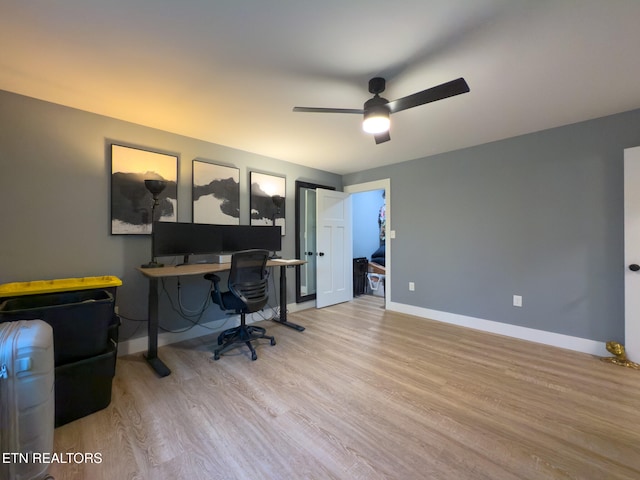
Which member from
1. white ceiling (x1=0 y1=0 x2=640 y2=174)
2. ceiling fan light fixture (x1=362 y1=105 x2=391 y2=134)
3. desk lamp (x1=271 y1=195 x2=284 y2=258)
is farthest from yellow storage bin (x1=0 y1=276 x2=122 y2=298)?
ceiling fan light fixture (x1=362 y1=105 x2=391 y2=134)

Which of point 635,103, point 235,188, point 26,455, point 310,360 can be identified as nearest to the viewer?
point 26,455

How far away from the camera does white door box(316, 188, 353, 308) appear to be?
417 centimetres

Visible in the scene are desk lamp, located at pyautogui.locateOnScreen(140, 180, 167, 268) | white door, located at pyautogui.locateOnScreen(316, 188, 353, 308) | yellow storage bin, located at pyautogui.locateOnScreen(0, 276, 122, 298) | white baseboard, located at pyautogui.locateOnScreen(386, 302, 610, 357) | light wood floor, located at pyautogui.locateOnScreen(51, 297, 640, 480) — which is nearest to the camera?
light wood floor, located at pyautogui.locateOnScreen(51, 297, 640, 480)

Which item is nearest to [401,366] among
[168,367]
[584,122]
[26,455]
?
[168,367]

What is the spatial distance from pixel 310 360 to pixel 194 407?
101 centimetres

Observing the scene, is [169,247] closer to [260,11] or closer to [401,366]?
[260,11]

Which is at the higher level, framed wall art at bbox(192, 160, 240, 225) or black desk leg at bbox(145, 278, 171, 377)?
framed wall art at bbox(192, 160, 240, 225)

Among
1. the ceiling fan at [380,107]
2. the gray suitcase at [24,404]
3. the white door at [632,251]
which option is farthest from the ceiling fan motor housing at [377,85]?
the gray suitcase at [24,404]

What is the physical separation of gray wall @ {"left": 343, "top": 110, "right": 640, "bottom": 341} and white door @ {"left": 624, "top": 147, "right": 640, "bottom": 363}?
0.27 feet

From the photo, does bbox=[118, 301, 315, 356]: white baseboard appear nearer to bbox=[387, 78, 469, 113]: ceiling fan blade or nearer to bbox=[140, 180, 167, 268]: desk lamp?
bbox=[140, 180, 167, 268]: desk lamp

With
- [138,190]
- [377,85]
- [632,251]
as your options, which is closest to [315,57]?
[377,85]

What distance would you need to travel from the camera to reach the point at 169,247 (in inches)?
103

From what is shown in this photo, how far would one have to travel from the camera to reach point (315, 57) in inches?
66.5

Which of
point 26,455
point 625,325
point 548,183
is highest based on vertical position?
point 548,183
